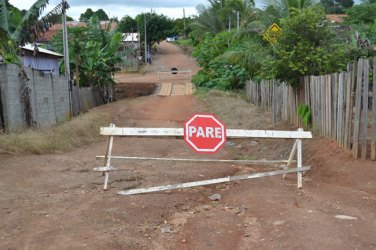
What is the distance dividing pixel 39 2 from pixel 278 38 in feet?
24.5

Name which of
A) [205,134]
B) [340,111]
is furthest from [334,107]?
[205,134]

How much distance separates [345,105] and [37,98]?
31.9 ft

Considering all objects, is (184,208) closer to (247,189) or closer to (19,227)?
(247,189)

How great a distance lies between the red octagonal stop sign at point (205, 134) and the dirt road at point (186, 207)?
799 mm

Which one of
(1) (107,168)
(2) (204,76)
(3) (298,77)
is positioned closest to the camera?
(1) (107,168)

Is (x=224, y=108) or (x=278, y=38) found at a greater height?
(x=278, y=38)

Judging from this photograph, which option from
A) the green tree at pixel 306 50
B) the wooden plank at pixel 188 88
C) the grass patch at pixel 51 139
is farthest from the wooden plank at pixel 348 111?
the wooden plank at pixel 188 88

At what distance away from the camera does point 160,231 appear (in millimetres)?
5410

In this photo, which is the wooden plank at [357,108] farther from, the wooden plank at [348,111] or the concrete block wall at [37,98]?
the concrete block wall at [37,98]

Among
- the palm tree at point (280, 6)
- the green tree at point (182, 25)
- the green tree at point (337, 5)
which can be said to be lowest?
the palm tree at point (280, 6)

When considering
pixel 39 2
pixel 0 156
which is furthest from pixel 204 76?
pixel 0 156

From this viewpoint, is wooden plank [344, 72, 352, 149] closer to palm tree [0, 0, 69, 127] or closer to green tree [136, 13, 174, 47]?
palm tree [0, 0, 69, 127]

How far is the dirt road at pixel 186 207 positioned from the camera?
16.2 ft

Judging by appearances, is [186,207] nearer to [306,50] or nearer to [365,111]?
[365,111]
